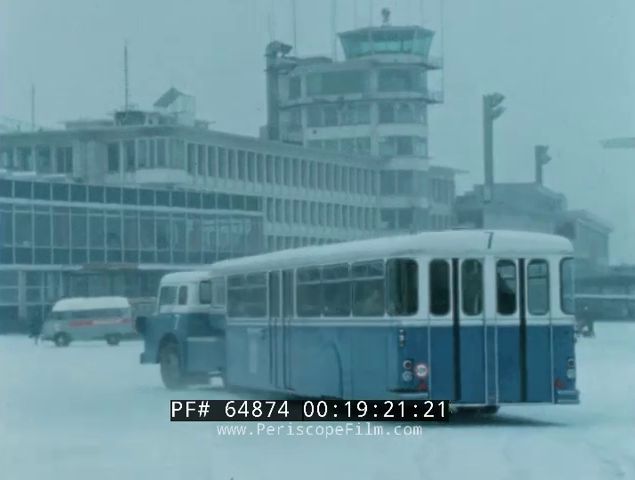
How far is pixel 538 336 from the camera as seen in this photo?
12164 millimetres

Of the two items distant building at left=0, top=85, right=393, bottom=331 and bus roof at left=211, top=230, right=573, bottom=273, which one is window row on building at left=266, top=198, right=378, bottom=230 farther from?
bus roof at left=211, top=230, right=573, bottom=273

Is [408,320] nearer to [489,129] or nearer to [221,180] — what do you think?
[489,129]

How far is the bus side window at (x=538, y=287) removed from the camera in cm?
1220

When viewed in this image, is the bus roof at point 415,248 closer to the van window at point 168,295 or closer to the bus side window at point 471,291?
the bus side window at point 471,291

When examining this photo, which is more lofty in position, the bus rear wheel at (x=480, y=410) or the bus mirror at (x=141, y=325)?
the bus mirror at (x=141, y=325)

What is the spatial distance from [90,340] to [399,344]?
5.78 feet

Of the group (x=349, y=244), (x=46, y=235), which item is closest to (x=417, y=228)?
(x=349, y=244)

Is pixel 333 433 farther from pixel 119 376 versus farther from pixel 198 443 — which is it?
pixel 119 376

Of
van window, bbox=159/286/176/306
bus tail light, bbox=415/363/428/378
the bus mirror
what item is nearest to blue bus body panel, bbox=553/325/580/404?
bus tail light, bbox=415/363/428/378

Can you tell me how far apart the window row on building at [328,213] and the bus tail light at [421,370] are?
0.82 meters

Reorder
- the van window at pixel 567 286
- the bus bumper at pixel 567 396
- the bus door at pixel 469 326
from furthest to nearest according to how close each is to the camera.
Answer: the van window at pixel 567 286, the bus bumper at pixel 567 396, the bus door at pixel 469 326

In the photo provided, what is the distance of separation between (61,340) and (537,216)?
280 cm

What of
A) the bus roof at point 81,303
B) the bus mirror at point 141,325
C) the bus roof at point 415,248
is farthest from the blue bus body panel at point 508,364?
the bus roof at point 81,303

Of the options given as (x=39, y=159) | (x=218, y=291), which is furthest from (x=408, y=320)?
(x=39, y=159)
